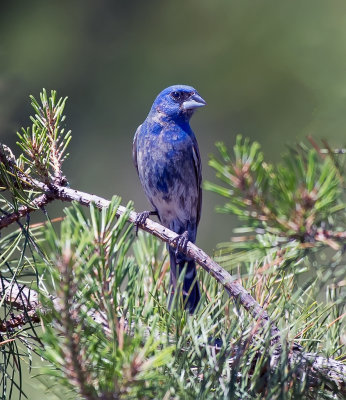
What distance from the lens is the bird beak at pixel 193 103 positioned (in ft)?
13.3

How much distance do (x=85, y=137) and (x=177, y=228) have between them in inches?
103

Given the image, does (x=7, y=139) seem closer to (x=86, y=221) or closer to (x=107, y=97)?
(x=107, y=97)

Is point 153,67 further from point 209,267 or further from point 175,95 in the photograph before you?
point 209,267

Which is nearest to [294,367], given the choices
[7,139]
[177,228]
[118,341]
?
[118,341]

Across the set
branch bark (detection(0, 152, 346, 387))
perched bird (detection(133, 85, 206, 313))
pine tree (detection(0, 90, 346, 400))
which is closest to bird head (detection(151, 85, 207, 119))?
perched bird (detection(133, 85, 206, 313))

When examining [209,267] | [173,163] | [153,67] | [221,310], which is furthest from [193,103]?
[153,67]

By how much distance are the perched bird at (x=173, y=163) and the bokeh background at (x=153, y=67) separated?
1530 mm

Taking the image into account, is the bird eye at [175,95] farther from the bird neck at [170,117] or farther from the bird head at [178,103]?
the bird neck at [170,117]

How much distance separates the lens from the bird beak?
404 centimetres

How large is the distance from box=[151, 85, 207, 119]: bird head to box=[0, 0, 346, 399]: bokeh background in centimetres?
149

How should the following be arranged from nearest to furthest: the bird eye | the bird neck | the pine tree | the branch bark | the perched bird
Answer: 1. the pine tree
2. the branch bark
3. the perched bird
4. the bird neck
5. the bird eye

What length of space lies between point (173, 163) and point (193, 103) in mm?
477

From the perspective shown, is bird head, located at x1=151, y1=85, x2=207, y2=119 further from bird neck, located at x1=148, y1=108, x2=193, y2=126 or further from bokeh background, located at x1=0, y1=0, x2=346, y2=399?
bokeh background, located at x1=0, y1=0, x2=346, y2=399

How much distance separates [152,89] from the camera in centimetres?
660
